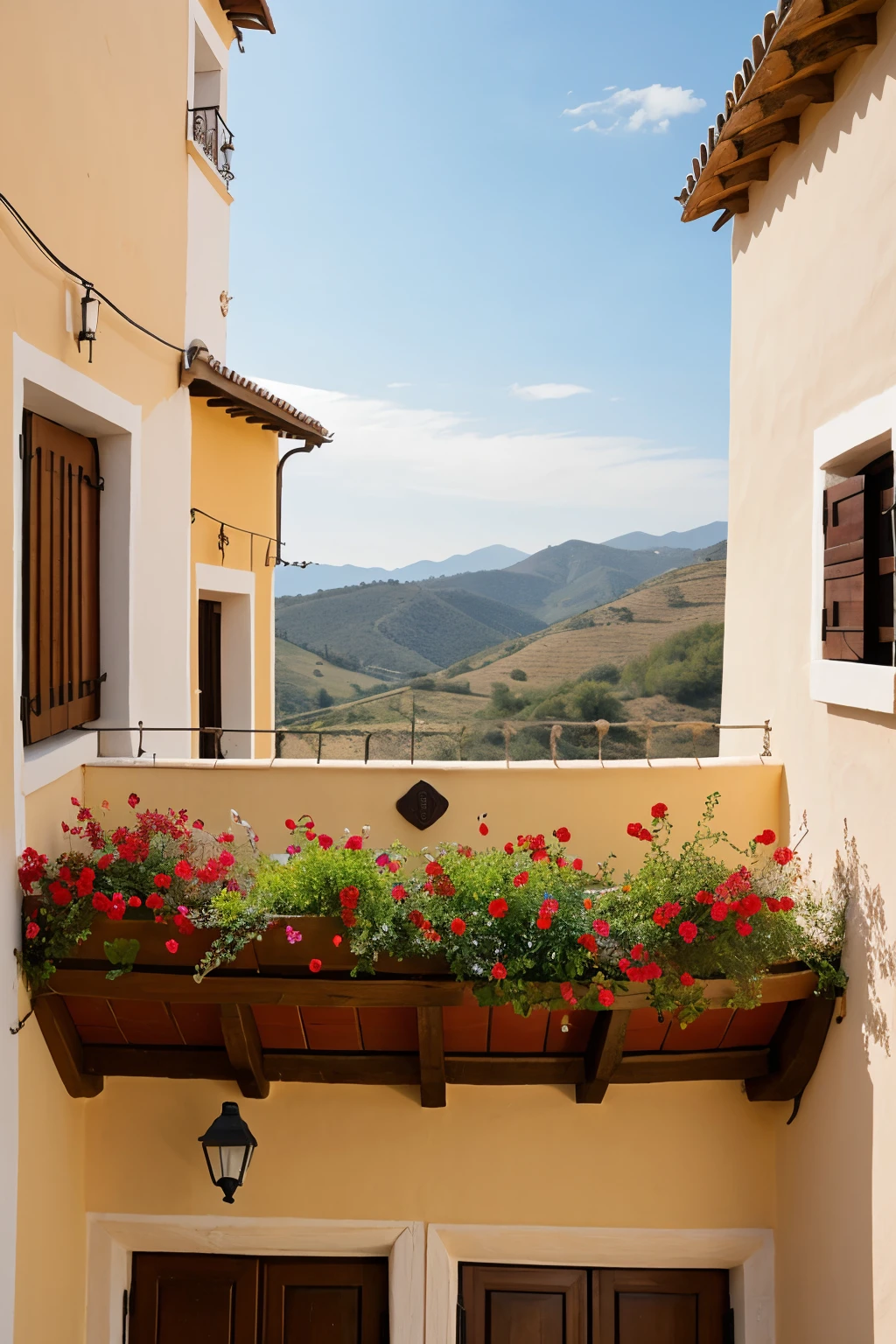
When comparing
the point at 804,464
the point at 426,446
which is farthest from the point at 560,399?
the point at 804,464

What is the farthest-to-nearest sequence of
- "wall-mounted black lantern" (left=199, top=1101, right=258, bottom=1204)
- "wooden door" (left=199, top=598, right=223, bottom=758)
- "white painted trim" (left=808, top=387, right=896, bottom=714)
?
"wooden door" (left=199, top=598, right=223, bottom=758) → "wall-mounted black lantern" (left=199, top=1101, right=258, bottom=1204) → "white painted trim" (left=808, top=387, right=896, bottom=714)

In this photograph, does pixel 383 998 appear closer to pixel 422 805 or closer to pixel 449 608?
pixel 422 805

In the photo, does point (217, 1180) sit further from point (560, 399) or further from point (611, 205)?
point (560, 399)

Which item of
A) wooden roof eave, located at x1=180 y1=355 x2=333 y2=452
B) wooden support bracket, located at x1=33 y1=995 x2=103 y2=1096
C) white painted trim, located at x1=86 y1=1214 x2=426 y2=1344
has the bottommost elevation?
white painted trim, located at x1=86 y1=1214 x2=426 y2=1344

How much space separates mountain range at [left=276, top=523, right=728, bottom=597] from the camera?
118ft

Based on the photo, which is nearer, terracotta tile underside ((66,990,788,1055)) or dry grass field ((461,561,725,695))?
terracotta tile underside ((66,990,788,1055))

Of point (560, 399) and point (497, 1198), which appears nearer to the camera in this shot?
point (497, 1198)

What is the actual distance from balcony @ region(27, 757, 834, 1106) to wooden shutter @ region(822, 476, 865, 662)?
0.95 meters

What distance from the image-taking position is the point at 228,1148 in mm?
4484

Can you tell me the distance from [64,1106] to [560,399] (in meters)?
49.1

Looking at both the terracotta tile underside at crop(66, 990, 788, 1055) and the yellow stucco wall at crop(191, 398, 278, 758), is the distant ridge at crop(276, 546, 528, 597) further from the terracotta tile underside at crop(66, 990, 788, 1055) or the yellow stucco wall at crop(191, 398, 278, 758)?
the terracotta tile underside at crop(66, 990, 788, 1055)

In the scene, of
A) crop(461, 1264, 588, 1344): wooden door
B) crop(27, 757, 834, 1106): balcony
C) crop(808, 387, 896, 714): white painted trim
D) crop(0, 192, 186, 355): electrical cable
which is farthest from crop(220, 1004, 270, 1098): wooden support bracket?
crop(0, 192, 186, 355): electrical cable

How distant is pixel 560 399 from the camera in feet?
165

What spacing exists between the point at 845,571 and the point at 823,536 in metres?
0.31
